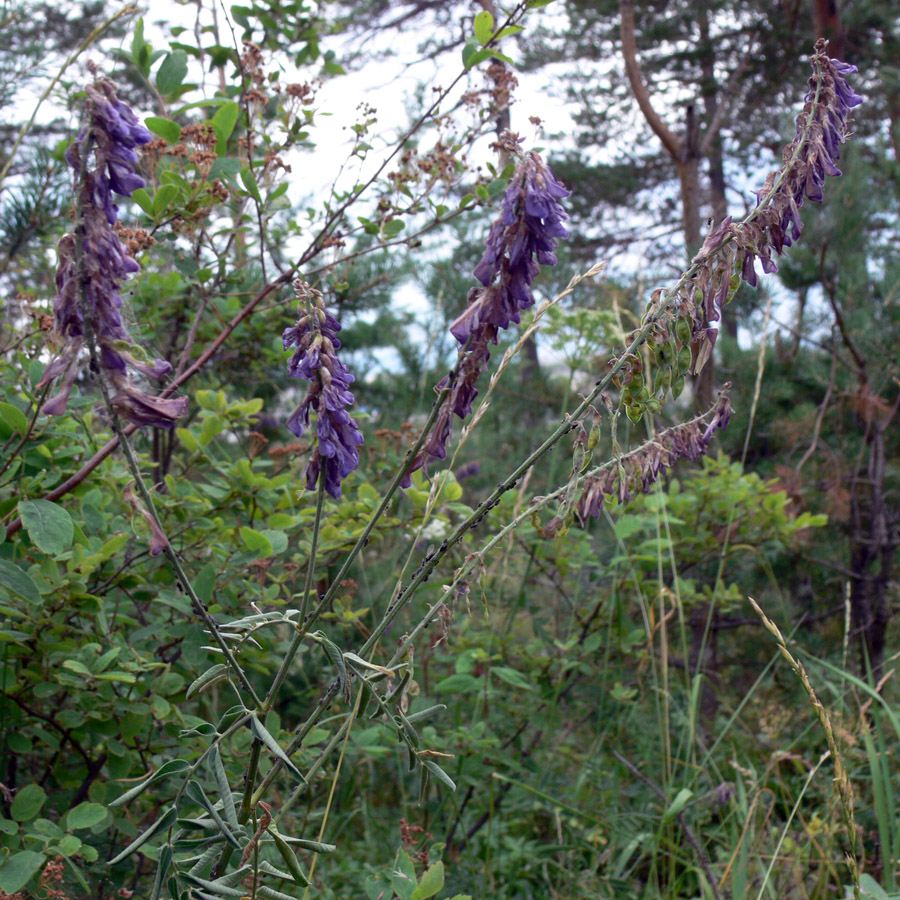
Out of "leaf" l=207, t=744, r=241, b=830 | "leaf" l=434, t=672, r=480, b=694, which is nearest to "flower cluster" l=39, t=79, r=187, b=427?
"leaf" l=207, t=744, r=241, b=830

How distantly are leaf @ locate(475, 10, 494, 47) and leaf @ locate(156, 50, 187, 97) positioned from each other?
24.7 inches

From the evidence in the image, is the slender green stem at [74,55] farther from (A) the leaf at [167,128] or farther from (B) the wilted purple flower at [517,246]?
(B) the wilted purple flower at [517,246]

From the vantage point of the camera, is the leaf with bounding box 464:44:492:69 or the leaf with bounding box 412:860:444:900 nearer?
the leaf with bounding box 412:860:444:900

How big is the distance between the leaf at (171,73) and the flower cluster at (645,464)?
1.24 meters

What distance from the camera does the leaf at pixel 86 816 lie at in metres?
1.22

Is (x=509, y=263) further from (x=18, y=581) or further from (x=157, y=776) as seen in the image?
(x=18, y=581)

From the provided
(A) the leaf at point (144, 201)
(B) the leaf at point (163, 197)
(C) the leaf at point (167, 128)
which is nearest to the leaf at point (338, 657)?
(B) the leaf at point (163, 197)

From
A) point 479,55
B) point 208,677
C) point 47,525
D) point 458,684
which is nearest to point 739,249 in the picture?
point 208,677

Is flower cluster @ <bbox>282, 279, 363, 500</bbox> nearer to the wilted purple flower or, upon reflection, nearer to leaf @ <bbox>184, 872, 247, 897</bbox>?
the wilted purple flower

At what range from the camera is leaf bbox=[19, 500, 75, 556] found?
3.78 feet

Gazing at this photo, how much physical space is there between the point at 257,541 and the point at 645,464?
728mm

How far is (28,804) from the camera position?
130 cm

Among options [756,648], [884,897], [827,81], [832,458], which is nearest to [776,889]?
[884,897]

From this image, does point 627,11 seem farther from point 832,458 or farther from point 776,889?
point 776,889
